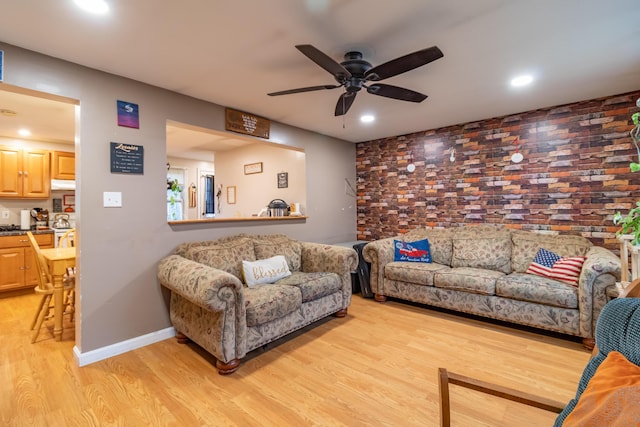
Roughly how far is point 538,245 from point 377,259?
1.77 meters

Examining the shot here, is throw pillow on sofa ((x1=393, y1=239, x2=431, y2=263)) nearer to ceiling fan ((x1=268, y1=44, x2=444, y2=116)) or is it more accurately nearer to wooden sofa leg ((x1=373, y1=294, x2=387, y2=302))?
wooden sofa leg ((x1=373, y1=294, x2=387, y2=302))

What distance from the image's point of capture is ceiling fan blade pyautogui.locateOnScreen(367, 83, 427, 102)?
2.26m

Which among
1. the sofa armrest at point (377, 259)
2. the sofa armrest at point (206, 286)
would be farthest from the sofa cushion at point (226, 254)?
the sofa armrest at point (377, 259)

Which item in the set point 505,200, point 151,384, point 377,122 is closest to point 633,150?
point 505,200

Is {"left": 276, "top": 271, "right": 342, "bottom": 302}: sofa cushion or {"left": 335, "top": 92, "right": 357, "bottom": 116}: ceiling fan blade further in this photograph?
{"left": 276, "top": 271, "right": 342, "bottom": 302}: sofa cushion

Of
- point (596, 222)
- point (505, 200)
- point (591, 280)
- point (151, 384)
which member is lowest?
point (151, 384)

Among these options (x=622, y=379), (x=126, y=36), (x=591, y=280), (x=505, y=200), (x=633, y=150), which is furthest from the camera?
(x=505, y=200)

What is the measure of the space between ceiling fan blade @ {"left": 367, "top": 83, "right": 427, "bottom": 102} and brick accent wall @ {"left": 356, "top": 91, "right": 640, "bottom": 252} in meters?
2.05

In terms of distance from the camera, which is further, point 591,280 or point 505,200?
point 505,200

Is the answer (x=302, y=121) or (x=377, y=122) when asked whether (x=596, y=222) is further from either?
(x=302, y=121)

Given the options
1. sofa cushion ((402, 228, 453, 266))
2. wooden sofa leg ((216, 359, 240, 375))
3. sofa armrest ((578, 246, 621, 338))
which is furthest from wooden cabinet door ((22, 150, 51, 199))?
sofa armrest ((578, 246, 621, 338))

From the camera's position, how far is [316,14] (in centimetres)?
175

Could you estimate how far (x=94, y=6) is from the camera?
1652mm

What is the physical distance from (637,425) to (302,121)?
369cm
